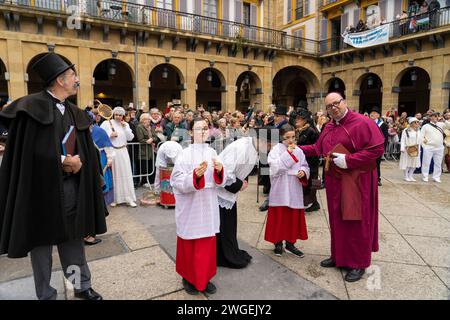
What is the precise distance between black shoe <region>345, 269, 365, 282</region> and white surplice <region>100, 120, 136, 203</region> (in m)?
4.18

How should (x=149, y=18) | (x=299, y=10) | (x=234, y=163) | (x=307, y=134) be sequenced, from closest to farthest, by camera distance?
(x=234, y=163)
(x=307, y=134)
(x=149, y=18)
(x=299, y=10)

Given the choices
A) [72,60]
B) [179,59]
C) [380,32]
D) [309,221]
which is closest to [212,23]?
[179,59]

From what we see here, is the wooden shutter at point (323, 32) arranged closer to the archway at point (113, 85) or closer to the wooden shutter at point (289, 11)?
the wooden shutter at point (289, 11)

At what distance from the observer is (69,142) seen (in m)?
2.75

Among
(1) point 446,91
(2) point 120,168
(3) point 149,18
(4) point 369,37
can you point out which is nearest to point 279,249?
(2) point 120,168

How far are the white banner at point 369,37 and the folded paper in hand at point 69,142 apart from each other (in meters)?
19.6

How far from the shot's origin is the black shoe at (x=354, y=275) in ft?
11.0

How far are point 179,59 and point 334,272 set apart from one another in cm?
1608

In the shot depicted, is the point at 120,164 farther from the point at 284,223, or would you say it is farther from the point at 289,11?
the point at 289,11

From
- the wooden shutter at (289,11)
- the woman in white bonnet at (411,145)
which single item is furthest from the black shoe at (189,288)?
the wooden shutter at (289,11)

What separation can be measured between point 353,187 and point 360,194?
0.34 feet

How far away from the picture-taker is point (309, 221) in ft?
17.9

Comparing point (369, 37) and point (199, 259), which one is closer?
point (199, 259)
